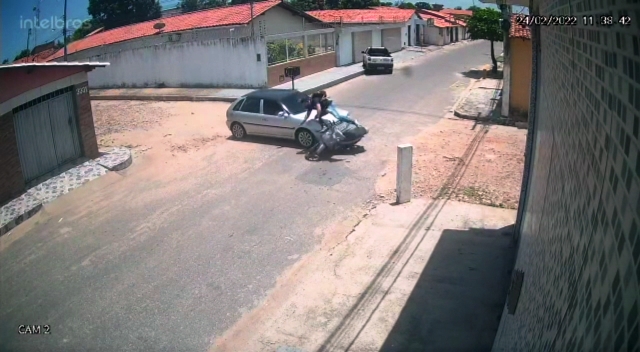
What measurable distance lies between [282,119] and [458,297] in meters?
8.23

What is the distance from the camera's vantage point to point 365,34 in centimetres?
3584

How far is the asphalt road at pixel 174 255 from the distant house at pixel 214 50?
11987mm

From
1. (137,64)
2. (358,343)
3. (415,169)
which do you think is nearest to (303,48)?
(137,64)

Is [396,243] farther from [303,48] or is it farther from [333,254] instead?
[303,48]

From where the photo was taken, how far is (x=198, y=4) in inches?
1708

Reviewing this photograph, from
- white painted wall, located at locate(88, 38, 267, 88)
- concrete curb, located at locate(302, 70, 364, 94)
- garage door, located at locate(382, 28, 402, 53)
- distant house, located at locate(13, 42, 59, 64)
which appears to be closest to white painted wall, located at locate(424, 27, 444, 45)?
garage door, located at locate(382, 28, 402, 53)

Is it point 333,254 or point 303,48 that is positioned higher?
point 303,48

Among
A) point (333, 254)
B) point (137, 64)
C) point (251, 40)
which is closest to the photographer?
point (333, 254)

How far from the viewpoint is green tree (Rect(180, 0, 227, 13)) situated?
39.7 meters

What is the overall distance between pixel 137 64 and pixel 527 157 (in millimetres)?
22438

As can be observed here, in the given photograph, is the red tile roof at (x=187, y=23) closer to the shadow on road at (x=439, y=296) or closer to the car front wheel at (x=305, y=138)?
the car front wheel at (x=305, y=138)

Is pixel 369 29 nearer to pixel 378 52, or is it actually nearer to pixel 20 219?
pixel 378 52

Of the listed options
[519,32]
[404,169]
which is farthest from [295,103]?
[519,32]

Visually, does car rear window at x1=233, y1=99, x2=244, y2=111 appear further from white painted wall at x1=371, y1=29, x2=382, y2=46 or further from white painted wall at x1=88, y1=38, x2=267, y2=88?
white painted wall at x1=371, y1=29, x2=382, y2=46
